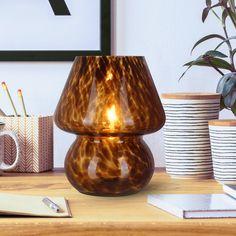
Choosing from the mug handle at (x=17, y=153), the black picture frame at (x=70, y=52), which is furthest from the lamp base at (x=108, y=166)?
the black picture frame at (x=70, y=52)

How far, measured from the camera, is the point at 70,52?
157 cm

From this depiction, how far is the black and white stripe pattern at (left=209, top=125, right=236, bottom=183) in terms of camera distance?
113 centimetres

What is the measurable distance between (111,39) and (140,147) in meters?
0.60

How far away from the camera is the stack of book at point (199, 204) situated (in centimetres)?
86

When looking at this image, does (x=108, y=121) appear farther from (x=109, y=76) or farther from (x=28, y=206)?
(x=28, y=206)

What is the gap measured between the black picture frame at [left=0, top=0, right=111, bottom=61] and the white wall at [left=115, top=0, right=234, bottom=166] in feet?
0.16

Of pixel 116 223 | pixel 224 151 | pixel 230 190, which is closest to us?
pixel 116 223

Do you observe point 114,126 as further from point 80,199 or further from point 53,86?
point 53,86

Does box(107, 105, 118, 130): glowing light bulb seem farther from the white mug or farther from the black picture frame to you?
the black picture frame

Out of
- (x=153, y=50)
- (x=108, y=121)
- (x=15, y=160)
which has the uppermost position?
(x=153, y=50)

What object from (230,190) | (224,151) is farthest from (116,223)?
(224,151)

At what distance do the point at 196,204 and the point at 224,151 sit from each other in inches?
10.2

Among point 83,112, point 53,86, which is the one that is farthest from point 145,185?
point 53,86

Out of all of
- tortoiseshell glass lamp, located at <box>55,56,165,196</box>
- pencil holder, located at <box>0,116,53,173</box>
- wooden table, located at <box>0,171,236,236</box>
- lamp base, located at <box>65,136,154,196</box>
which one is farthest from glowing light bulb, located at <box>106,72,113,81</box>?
pencil holder, located at <box>0,116,53,173</box>
